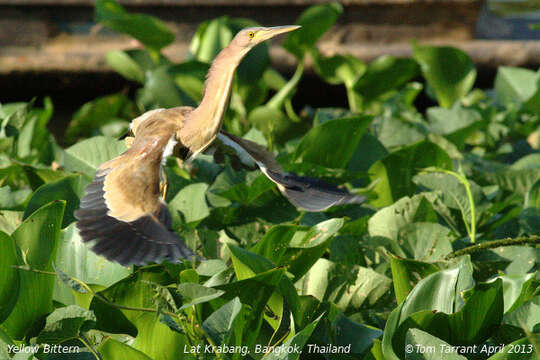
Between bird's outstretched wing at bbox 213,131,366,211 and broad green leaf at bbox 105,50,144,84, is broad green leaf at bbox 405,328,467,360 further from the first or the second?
broad green leaf at bbox 105,50,144,84

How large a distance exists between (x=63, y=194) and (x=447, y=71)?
1.53 meters

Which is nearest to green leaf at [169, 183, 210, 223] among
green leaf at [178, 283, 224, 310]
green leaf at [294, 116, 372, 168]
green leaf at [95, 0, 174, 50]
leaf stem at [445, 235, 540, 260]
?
green leaf at [294, 116, 372, 168]

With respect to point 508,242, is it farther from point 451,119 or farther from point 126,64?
point 126,64

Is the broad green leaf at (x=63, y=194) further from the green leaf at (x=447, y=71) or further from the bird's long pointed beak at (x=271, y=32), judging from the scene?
the green leaf at (x=447, y=71)

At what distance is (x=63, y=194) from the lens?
141 cm

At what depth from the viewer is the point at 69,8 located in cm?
294

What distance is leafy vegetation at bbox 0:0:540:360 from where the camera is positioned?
3.61 feet

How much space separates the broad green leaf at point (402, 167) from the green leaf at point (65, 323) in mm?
712

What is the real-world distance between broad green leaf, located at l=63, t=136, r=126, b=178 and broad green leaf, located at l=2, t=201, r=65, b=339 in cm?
34

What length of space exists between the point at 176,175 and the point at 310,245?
0.44 m

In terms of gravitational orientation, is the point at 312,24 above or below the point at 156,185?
below

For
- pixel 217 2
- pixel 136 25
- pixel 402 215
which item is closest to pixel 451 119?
pixel 402 215

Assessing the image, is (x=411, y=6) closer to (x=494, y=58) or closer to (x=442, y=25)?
(x=442, y=25)

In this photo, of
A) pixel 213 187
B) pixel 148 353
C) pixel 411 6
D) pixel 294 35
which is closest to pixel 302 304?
pixel 148 353
